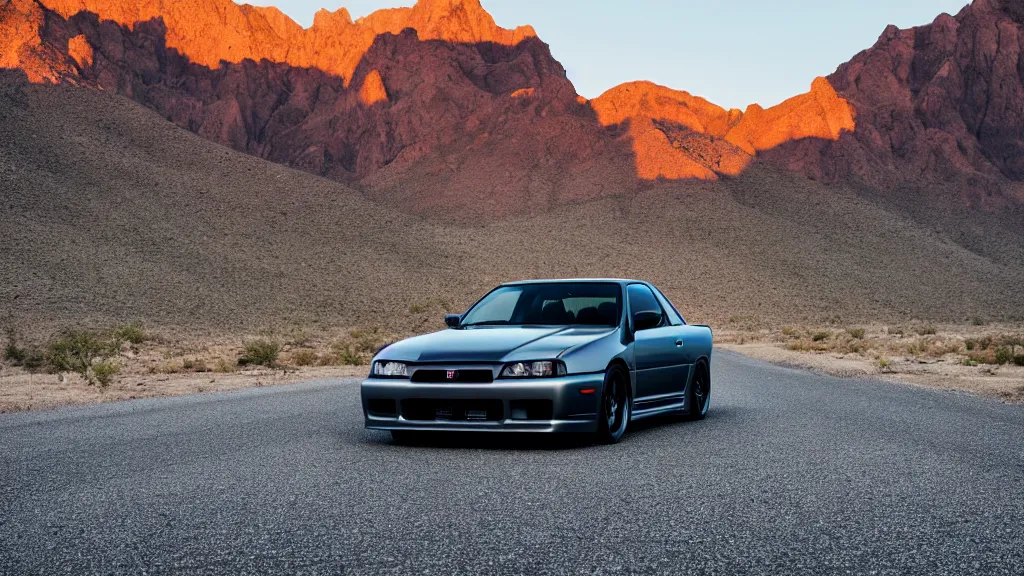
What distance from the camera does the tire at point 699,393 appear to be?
11467 millimetres

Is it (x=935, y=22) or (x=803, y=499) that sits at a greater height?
(x=935, y=22)

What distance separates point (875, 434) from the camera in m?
10.2

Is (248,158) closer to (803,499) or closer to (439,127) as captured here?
(439,127)

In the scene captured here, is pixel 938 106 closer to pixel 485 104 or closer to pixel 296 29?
pixel 485 104

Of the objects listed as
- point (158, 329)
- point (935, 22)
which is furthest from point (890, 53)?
point (158, 329)

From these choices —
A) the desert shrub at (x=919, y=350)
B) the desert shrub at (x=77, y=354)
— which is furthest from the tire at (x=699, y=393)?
the desert shrub at (x=919, y=350)

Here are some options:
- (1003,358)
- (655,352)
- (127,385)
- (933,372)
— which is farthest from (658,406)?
(1003,358)

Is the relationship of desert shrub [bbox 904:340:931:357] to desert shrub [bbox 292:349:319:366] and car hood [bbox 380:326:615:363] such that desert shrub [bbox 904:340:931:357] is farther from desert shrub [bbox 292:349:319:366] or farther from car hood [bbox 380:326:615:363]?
car hood [bbox 380:326:615:363]

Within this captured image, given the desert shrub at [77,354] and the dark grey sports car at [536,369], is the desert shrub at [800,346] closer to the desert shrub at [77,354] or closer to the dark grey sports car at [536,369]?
the desert shrub at [77,354]

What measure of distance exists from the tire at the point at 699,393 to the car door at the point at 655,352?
0.43 m

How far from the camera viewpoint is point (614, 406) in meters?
9.41

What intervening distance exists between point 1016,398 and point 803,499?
1024cm

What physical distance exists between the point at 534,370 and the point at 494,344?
1.62 feet

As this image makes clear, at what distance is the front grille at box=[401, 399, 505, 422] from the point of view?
8648 millimetres
